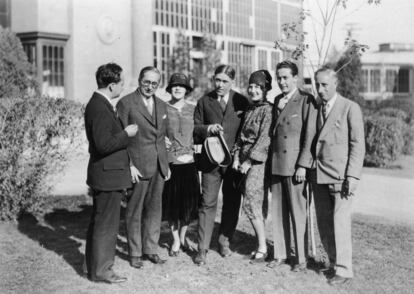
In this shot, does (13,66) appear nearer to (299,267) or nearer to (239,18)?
(239,18)

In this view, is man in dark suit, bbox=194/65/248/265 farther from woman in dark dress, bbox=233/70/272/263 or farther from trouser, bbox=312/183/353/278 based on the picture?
trouser, bbox=312/183/353/278

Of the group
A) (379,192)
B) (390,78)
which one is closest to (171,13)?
(379,192)

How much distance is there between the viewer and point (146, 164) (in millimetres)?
5879

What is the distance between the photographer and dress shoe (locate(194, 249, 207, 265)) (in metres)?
6.17

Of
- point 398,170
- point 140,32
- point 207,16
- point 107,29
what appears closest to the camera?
point 398,170

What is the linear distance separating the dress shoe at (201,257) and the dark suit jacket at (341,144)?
1.54 m

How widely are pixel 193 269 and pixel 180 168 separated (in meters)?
1.18

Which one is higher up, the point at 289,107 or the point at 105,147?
the point at 289,107

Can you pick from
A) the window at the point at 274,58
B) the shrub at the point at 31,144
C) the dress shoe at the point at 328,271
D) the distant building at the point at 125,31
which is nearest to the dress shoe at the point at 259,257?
the dress shoe at the point at 328,271

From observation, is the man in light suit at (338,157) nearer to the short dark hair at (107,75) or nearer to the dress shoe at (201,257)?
the dress shoe at (201,257)

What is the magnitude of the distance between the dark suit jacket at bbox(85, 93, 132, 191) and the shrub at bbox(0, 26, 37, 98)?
33.3 ft

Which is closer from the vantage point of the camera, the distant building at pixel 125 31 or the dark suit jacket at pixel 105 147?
the dark suit jacket at pixel 105 147

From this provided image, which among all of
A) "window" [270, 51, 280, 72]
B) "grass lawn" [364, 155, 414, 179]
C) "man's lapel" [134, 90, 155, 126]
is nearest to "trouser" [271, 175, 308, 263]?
"man's lapel" [134, 90, 155, 126]

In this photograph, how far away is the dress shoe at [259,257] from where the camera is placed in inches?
244
